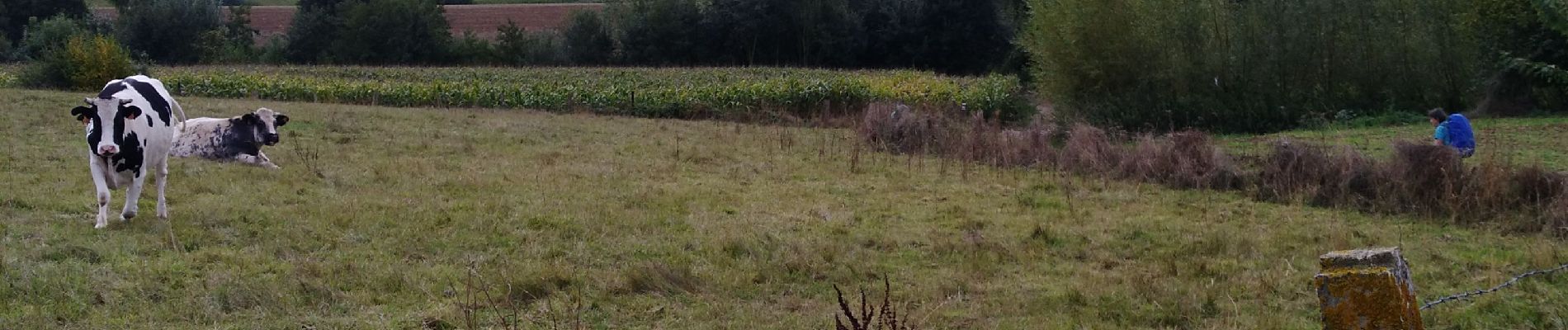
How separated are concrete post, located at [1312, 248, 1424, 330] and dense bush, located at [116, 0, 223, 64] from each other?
57.9 metres

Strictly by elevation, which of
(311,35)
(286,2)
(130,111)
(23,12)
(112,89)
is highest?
(286,2)

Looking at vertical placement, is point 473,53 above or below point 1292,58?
below

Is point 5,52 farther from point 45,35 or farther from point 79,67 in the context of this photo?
point 79,67

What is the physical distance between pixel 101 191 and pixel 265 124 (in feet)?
15.3

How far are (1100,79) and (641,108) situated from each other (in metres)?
9.87

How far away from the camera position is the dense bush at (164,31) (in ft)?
179

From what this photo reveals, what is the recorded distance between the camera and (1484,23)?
80.7ft

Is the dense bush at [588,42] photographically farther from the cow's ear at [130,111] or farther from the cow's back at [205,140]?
the cow's ear at [130,111]

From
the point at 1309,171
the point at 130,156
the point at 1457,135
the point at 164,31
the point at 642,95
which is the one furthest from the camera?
the point at 164,31

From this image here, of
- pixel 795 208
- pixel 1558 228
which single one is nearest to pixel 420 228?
pixel 795 208

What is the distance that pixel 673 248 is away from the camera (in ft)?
29.1

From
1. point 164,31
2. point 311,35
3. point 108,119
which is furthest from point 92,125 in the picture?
point 311,35

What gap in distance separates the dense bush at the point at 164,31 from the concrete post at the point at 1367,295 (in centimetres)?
5792

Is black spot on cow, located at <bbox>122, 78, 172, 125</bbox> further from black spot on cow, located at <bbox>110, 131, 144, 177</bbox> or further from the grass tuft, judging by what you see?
the grass tuft
